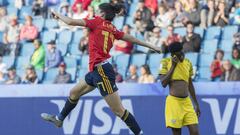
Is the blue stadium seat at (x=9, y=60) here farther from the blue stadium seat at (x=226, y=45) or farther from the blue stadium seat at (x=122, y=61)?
the blue stadium seat at (x=226, y=45)

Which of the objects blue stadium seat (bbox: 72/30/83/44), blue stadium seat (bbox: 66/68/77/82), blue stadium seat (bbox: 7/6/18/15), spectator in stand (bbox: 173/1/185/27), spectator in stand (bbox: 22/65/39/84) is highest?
spectator in stand (bbox: 173/1/185/27)

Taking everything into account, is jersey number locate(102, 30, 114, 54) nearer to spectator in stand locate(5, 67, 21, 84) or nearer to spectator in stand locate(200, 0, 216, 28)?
spectator in stand locate(200, 0, 216, 28)

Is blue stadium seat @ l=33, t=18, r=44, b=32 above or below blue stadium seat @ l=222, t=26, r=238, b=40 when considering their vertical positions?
below

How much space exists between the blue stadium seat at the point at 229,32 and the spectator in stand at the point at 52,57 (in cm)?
373

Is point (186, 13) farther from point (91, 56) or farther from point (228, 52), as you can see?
point (91, 56)

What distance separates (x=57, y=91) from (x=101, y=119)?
960 mm

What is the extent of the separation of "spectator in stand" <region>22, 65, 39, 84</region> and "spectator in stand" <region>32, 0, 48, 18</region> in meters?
3.00

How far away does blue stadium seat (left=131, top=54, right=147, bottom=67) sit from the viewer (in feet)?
62.1

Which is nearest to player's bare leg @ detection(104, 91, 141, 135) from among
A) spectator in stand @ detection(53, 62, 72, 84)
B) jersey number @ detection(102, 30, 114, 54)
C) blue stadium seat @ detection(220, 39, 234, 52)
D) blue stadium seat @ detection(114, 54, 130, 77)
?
jersey number @ detection(102, 30, 114, 54)

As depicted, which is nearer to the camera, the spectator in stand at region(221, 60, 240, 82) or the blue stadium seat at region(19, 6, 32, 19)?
the spectator in stand at region(221, 60, 240, 82)

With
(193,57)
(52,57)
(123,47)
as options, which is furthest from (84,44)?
(193,57)

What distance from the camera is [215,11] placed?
61.5 feet

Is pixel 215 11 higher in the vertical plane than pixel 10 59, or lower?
higher

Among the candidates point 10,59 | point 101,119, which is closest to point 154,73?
point 101,119
